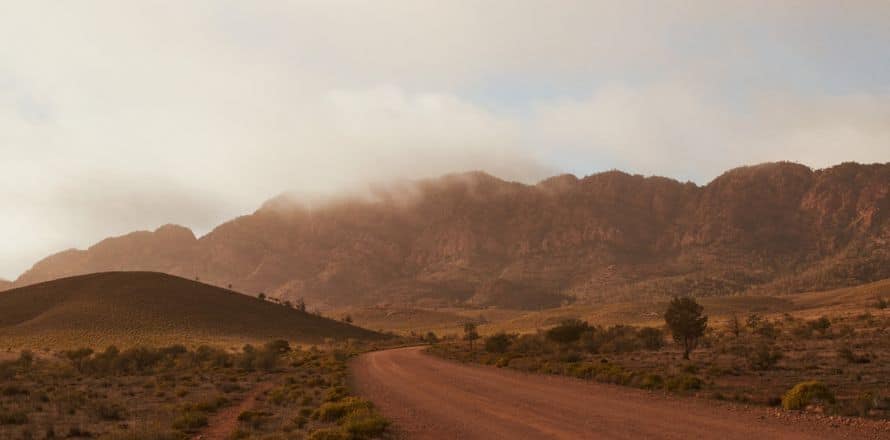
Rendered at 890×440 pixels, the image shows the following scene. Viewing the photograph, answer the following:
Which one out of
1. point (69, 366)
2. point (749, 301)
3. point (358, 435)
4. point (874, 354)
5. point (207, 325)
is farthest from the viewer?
point (749, 301)

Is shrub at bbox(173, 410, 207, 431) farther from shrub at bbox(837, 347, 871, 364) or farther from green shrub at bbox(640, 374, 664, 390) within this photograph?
shrub at bbox(837, 347, 871, 364)

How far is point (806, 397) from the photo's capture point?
1980 cm

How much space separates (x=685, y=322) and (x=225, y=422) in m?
40.7

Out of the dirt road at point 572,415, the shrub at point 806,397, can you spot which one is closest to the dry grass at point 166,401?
the dirt road at point 572,415

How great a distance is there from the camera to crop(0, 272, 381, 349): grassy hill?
88.6 m

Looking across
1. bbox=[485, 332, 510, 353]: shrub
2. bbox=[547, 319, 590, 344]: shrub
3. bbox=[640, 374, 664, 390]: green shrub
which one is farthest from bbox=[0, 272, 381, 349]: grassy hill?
bbox=[640, 374, 664, 390]: green shrub

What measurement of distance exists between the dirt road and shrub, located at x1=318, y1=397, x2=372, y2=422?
93cm

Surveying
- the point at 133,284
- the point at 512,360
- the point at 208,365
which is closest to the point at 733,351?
the point at 512,360

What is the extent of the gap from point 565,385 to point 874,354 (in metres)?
21.5

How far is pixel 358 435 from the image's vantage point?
16.8 metres

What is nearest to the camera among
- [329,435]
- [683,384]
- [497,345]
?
[329,435]

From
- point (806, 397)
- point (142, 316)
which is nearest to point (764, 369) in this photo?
point (806, 397)

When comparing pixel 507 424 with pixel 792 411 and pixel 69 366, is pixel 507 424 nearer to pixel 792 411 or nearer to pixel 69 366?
pixel 792 411

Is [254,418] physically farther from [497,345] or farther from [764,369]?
[497,345]
